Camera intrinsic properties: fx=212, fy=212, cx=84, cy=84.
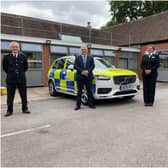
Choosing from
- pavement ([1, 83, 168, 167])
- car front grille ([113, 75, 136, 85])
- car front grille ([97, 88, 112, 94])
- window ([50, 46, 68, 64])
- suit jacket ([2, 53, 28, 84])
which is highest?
window ([50, 46, 68, 64])

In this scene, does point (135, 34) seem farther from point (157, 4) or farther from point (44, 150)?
point (44, 150)

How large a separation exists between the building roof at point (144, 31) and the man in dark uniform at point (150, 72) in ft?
40.8

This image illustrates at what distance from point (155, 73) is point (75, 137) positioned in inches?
156

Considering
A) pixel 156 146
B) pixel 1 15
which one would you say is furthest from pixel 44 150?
pixel 1 15

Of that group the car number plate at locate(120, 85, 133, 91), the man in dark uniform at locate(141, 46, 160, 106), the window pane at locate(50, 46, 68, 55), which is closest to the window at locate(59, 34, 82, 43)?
the window pane at locate(50, 46, 68, 55)

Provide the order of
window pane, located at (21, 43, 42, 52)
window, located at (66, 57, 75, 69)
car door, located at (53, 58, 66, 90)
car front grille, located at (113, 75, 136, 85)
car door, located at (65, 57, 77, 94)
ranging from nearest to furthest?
1. car front grille, located at (113, 75, 136, 85)
2. car door, located at (65, 57, 77, 94)
3. window, located at (66, 57, 75, 69)
4. car door, located at (53, 58, 66, 90)
5. window pane, located at (21, 43, 42, 52)

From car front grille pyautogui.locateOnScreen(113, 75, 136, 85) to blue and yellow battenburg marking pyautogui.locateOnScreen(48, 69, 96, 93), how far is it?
1.51m

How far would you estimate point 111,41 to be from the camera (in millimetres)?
21672

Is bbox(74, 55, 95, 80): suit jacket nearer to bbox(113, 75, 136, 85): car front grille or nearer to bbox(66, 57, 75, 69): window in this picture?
bbox(113, 75, 136, 85): car front grille

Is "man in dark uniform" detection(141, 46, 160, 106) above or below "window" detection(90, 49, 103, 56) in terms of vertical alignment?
below

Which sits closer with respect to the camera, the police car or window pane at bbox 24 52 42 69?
the police car

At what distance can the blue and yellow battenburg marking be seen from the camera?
25.0ft

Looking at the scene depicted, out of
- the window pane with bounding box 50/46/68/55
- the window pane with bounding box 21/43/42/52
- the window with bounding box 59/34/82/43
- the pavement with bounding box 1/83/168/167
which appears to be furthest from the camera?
the window with bounding box 59/34/82/43

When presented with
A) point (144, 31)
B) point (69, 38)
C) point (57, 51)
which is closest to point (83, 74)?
point (57, 51)
